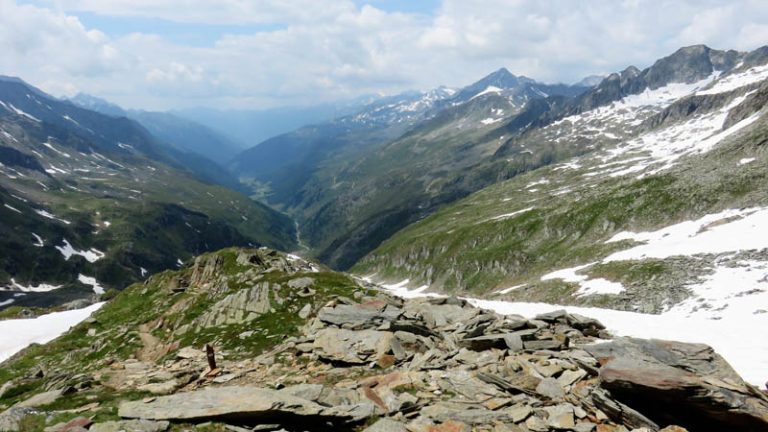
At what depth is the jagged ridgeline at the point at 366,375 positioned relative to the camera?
1700 centimetres

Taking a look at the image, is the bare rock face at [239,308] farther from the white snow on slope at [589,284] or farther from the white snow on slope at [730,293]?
the white snow on slope at [589,284]

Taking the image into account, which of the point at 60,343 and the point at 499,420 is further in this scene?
the point at 60,343

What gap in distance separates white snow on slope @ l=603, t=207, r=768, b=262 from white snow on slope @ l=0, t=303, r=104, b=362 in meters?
93.1

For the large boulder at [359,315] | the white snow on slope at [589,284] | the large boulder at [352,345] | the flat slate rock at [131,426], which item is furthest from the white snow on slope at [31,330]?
the white snow on slope at [589,284]

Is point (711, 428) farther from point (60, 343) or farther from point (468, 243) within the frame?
point (468, 243)

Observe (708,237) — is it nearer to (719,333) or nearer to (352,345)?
(719,333)

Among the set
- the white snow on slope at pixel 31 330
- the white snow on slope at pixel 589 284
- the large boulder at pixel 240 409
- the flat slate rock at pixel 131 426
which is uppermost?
the flat slate rock at pixel 131 426

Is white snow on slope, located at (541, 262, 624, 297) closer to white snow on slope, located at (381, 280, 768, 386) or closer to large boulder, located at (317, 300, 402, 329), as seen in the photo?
white snow on slope, located at (381, 280, 768, 386)

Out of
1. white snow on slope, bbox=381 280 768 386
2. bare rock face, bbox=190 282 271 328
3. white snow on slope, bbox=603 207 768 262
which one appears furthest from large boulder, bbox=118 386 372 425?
white snow on slope, bbox=603 207 768 262

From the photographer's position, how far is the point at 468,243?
17938 centimetres

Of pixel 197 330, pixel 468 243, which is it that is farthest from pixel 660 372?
pixel 468 243

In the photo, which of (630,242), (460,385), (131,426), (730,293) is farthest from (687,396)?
(630,242)

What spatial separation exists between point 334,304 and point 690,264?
58.0m

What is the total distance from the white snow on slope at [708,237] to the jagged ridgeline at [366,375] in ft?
169
